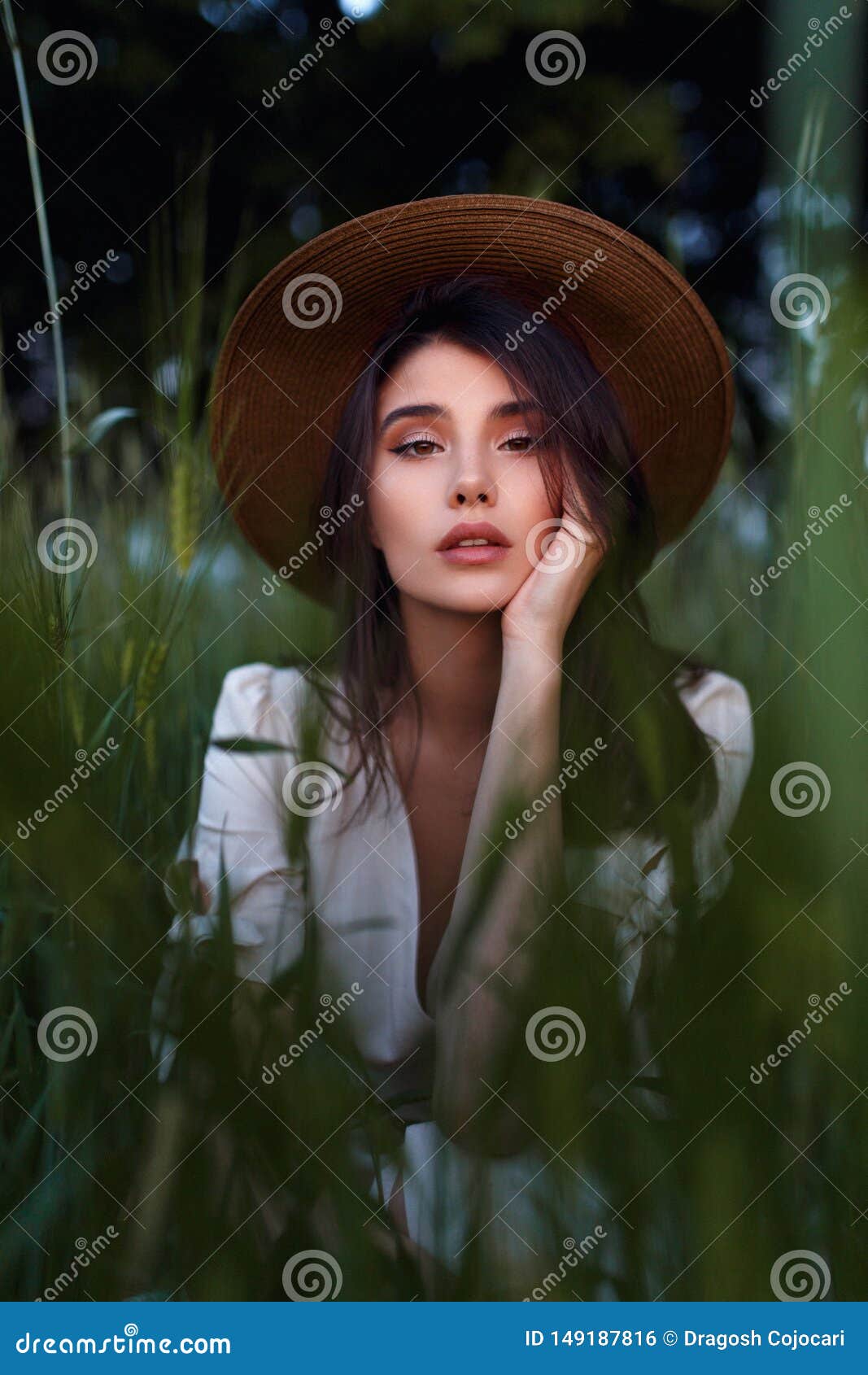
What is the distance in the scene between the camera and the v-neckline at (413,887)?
1.00 meters

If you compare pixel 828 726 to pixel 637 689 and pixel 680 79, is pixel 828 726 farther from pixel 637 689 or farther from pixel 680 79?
pixel 680 79

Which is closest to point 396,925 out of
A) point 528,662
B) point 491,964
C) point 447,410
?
point 491,964

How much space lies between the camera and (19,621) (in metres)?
0.33

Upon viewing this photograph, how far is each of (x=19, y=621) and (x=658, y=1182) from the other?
229 mm

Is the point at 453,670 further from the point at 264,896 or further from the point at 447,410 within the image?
the point at 264,896

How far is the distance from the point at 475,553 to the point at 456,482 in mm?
61

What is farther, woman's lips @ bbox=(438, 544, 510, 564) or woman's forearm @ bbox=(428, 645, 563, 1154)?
woman's lips @ bbox=(438, 544, 510, 564)

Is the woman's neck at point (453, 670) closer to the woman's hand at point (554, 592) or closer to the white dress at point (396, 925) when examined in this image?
the woman's hand at point (554, 592)

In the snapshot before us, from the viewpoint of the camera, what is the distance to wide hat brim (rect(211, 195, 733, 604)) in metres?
1.07

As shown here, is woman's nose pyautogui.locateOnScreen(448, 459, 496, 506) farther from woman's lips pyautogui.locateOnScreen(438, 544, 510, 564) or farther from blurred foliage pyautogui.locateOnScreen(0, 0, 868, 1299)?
blurred foliage pyautogui.locateOnScreen(0, 0, 868, 1299)

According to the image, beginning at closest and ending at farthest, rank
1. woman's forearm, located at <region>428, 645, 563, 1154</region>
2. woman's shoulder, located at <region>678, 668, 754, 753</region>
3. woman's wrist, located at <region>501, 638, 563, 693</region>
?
woman's forearm, located at <region>428, 645, 563, 1154</region>
woman's wrist, located at <region>501, 638, 563, 693</region>
woman's shoulder, located at <region>678, 668, 754, 753</region>

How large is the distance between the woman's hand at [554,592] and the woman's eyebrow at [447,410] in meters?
→ 0.10

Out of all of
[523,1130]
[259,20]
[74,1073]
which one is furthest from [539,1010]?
[259,20]

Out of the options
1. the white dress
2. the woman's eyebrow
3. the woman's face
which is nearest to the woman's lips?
the woman's face
